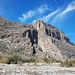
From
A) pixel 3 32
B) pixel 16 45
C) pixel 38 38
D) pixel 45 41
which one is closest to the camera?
→ pixel 16 45

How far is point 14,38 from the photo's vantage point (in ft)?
263

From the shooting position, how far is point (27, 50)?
236 ft

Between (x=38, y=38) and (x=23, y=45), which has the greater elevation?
(x=38, y=38)

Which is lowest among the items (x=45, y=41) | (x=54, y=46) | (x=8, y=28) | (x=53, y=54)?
(x=53, y=54)

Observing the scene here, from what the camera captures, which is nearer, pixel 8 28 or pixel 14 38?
pixel 14 38

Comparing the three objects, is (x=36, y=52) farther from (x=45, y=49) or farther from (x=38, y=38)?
(x=38, y=38)

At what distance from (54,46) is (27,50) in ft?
80.5

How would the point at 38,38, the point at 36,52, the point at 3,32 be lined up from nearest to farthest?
the point at 36,52, the point at 3,32, the point at 38,38

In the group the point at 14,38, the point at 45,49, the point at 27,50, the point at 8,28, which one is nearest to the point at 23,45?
the point at 27,50

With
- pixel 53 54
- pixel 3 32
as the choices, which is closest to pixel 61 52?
pixel 53 54

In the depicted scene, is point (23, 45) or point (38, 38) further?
point (38, 38)

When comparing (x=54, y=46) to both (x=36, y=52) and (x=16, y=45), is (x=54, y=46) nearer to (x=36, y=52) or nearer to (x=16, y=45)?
(x=36, y=52)

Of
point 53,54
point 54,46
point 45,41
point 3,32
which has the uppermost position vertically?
point 3,32

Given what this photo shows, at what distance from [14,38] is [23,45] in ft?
38.6
